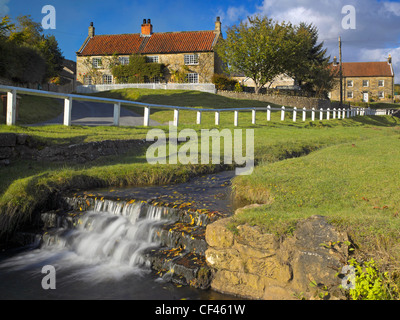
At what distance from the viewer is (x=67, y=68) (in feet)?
223

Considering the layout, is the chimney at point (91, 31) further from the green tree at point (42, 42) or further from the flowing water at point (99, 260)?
the flowing water at point (99, 260)

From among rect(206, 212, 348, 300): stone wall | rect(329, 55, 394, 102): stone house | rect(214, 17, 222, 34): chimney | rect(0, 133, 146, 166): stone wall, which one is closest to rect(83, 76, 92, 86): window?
rect(214, 17, 222, 34): chimney

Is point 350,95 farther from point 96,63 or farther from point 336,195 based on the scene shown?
point 336,195

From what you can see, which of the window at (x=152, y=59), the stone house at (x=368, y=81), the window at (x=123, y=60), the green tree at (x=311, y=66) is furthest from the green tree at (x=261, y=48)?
the stone house at (x=368, y=81)

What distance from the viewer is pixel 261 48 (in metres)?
39.0

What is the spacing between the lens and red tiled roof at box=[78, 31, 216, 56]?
160 feet

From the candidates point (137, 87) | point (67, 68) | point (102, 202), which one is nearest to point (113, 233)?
point (102, 202)

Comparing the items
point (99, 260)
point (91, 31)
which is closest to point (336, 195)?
point (99, 260)

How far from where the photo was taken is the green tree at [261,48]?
38812 millimetres

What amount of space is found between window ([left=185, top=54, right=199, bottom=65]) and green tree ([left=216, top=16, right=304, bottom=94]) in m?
6.47

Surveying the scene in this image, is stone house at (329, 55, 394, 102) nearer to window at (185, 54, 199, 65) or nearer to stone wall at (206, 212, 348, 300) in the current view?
window at (185, 54, 199, 65)

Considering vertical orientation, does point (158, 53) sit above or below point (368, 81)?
below

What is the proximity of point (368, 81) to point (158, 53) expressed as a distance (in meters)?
50.7
